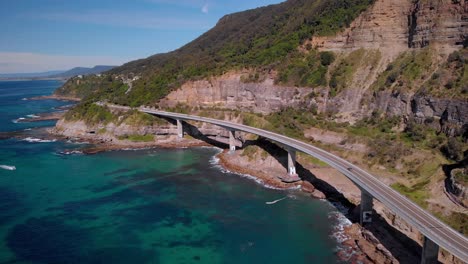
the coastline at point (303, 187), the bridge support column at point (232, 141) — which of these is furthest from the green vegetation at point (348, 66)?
the coastline at point (303, 187)

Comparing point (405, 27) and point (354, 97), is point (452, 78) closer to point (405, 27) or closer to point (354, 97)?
point (405, 27)

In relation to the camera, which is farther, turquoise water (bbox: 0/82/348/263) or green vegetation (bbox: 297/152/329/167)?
green vegetation (bbox: 297/152/329/167)

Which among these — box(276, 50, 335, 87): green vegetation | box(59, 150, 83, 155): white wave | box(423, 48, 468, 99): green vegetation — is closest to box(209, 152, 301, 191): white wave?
box(276, 50, 335, 87): green vegetation

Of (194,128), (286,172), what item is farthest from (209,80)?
(286,172)

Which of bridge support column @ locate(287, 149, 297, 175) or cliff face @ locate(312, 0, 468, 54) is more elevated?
cliff face @ locate(312, 0, 468, 54)

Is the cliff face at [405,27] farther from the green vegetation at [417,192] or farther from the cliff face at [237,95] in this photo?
the green vegetation at [417,192]

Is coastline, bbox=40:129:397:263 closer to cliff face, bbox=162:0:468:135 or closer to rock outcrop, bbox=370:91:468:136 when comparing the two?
cliff face, bbox=162:0:468:135

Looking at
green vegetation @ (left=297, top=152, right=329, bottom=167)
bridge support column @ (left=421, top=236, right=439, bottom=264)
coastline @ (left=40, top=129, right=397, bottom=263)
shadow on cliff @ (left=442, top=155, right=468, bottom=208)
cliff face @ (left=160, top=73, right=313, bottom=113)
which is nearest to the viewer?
bridge support column @ (left=421, top=236, right=439, bottom=264)
